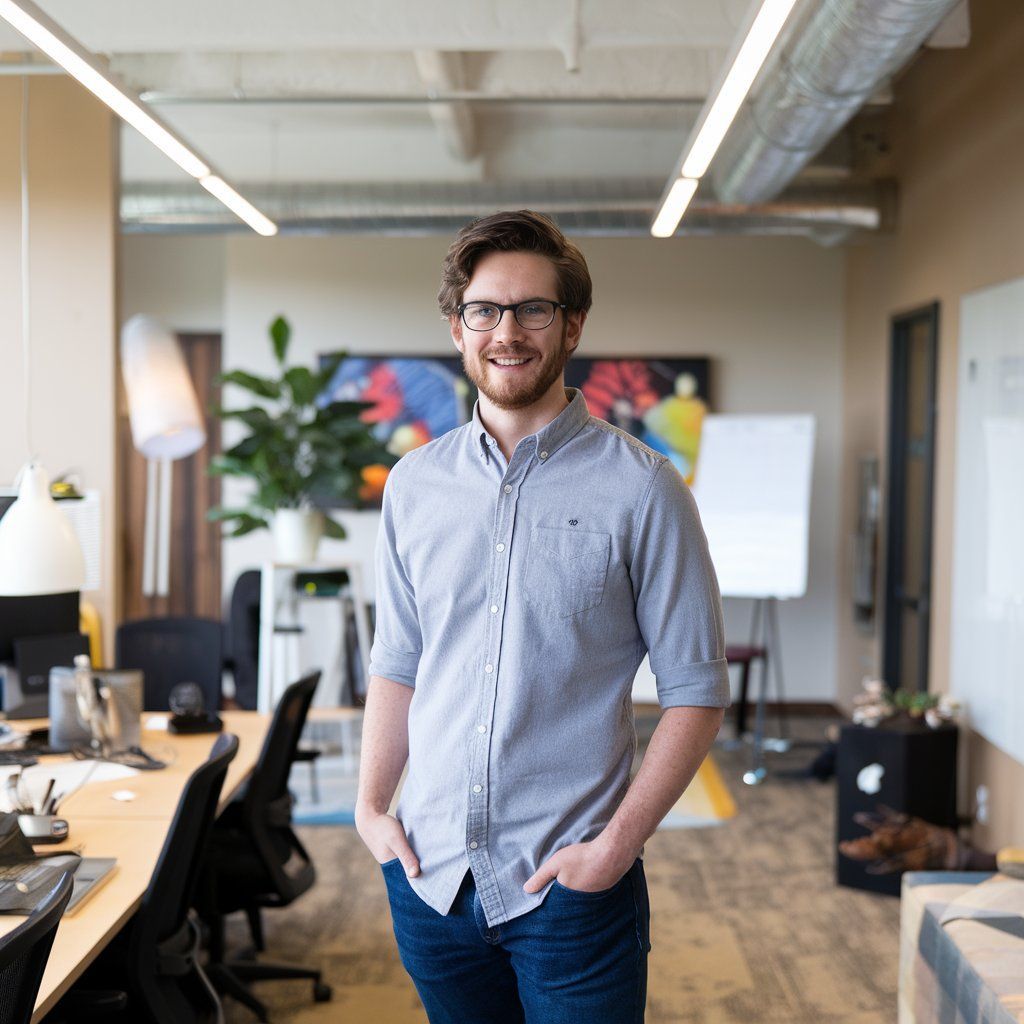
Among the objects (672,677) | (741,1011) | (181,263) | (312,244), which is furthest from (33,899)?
(181,263)

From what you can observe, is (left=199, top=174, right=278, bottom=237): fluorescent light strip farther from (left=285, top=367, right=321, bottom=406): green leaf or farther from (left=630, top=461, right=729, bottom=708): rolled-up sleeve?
(left=630, top=461, right=729, bottom=708): rolled-up sleeve

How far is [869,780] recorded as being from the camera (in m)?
5.06

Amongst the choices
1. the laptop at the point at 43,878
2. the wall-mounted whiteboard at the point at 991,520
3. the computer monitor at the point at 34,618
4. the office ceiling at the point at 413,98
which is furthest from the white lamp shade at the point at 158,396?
the wall-mounted whiteboard at the point at 991,520

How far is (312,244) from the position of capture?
8375 millimetres

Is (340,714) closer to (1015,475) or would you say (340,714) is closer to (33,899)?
(1015,475)

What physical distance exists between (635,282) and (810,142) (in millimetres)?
2872

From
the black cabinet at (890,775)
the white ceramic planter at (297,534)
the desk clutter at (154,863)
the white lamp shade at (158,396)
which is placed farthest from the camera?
the white ceramic planter at (297,534)

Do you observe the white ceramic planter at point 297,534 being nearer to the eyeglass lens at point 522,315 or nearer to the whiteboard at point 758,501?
the whiteboard at point 758,501

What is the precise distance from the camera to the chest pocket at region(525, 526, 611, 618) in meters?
1.72

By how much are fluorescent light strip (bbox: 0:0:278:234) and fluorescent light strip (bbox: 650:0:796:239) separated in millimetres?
1545

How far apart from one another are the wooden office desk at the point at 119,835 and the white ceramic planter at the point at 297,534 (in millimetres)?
1847

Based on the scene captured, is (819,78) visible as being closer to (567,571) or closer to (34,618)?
(34,618)

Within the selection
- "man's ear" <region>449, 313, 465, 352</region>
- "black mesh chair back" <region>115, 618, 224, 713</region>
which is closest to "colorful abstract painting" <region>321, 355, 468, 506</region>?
"black mesh chair back" <region>115, 618, 224, 713</region>

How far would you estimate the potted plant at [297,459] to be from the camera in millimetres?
6359
